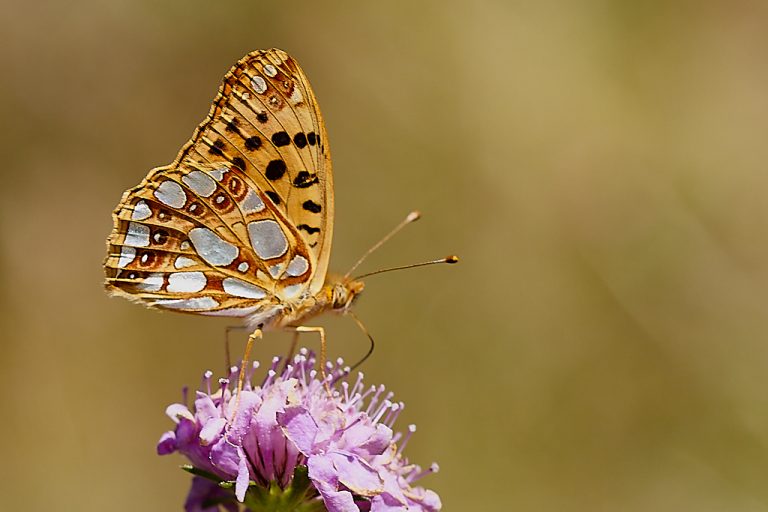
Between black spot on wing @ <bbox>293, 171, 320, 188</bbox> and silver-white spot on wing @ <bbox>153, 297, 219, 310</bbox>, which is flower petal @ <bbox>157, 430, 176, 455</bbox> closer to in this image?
silver-white spot on wing @ <bbox>153, 297, 219, 310</bbox>

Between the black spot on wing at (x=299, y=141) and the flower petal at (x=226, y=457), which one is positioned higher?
the black spot on wing at (x=299, y=141)

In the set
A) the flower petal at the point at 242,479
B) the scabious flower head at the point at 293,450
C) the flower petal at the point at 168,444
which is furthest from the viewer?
the flower petal at the point at 168,444

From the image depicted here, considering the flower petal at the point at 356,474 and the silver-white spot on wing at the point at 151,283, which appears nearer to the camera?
the flower petal at the point at 356,474

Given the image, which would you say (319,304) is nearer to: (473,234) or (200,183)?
(200,183)

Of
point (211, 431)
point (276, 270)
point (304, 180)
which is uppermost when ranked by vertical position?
point (304, 180)

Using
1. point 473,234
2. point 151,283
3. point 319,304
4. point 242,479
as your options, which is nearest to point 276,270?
point 319,304

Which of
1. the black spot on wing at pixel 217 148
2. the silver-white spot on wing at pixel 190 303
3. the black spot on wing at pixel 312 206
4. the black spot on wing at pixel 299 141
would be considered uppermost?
the black spot on wing at pixel 299 141

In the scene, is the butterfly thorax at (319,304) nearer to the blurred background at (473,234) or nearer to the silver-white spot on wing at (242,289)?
the silver-white spot on wing at (242,289)

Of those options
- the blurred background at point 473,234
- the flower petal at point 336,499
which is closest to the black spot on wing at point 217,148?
the flower petal at point 336,499
